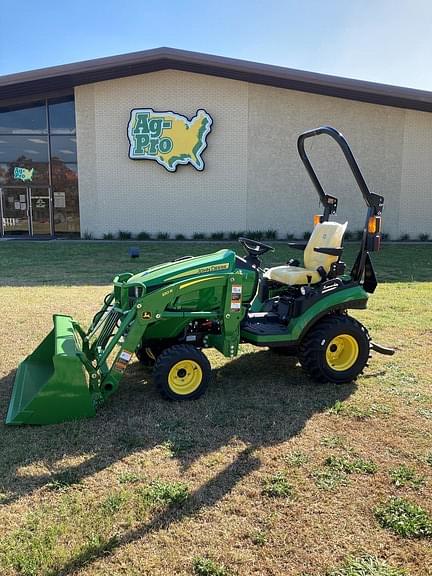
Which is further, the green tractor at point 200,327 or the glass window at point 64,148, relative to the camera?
the glass window at point 64,148

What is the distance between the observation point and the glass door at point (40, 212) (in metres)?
20.9

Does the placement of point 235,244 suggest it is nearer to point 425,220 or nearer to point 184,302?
point 425,220

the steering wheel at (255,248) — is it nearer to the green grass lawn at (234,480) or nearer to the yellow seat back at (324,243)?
the yellow seat back at (324,243)

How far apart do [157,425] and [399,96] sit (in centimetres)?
1881

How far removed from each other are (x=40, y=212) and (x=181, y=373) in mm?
18951

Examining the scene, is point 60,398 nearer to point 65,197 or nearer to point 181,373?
point 181,373

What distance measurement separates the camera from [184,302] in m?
4.14

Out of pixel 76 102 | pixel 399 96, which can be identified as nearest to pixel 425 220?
pixel 399 96

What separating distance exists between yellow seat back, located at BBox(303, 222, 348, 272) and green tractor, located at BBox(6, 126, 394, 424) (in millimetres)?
11

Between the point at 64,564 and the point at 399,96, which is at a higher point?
the point at 399,96

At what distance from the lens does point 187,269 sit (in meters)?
4.15

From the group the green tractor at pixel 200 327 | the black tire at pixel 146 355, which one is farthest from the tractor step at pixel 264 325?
the black tire at pixel 146 355

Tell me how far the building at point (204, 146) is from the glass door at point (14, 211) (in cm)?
20

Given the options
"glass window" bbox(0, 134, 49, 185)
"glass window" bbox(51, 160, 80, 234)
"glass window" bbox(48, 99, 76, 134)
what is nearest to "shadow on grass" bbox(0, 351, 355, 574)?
"glass window" bbox(51, 160, 80, 234)
